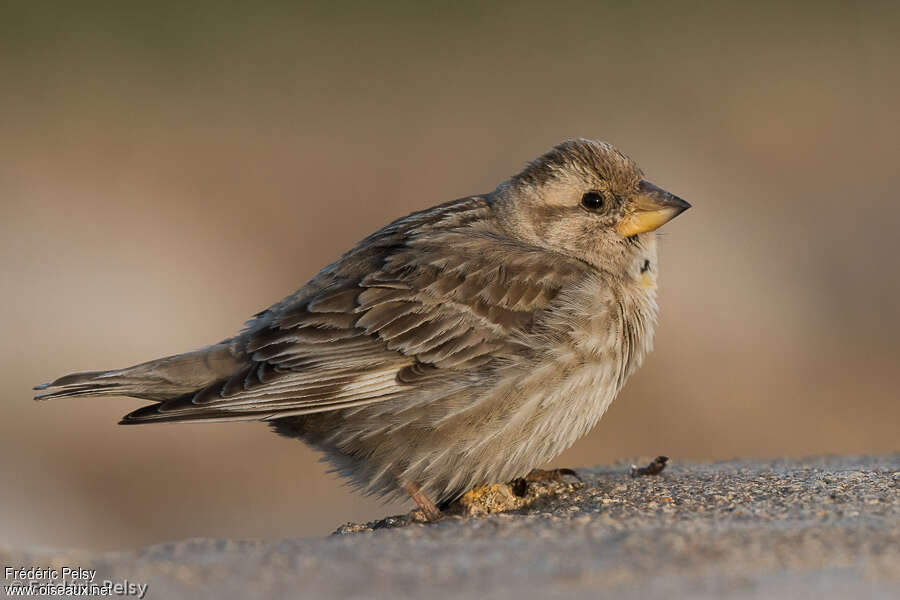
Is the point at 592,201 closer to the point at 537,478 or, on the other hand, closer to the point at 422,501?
the point at 537,478

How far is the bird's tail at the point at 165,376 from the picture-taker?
560 centimetres

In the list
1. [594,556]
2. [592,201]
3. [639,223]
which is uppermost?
[592,201]

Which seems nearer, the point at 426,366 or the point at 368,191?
the point at 426,366

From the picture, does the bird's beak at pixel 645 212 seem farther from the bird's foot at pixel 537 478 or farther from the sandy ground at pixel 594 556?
the sandy ground at pixel 594 556

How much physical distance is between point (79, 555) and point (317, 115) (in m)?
14.5

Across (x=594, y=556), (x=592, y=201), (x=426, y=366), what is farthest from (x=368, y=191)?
(x=594, y=556)

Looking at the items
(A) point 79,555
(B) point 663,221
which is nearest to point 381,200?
(B) point 663,221

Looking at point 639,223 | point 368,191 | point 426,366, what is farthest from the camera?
point 368,191

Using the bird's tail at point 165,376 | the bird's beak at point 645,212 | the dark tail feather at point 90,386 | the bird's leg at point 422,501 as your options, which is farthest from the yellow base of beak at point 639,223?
the dark tail feather at point 90,386

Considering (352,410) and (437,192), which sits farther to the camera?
(437,192)

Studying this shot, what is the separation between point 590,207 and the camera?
6465 mm

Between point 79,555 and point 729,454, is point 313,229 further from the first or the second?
point 79,555

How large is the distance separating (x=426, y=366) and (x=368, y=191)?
1088cm

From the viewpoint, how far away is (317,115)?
18.5 m
